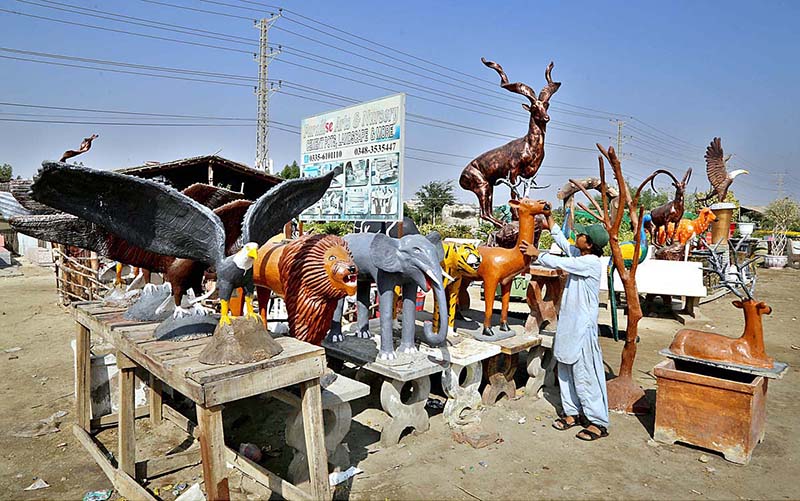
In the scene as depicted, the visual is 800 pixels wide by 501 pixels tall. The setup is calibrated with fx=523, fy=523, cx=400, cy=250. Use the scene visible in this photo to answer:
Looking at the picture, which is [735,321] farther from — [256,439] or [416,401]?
[256,439]

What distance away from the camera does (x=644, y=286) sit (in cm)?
918

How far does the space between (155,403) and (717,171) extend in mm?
14542

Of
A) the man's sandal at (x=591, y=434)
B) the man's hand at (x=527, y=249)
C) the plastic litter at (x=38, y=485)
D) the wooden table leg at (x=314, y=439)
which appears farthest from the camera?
the man's hand at (x=527, y=249)

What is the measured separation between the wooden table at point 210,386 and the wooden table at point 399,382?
1.07 metres

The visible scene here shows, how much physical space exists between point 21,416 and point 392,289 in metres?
3.43

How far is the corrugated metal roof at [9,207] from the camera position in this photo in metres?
3.05

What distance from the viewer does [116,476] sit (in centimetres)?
337

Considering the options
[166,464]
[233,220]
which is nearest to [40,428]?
[166,464]

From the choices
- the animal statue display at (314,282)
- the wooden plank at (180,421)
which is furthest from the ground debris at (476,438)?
the wooden plank at (180,421)

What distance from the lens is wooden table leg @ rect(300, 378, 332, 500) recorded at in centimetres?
285

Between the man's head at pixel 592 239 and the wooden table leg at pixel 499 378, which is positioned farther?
the wooden table leg at pixel 499 378

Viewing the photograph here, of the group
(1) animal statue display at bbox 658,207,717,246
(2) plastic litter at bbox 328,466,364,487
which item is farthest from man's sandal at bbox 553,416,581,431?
(1) animal statue display at bbox 658,207,717,246

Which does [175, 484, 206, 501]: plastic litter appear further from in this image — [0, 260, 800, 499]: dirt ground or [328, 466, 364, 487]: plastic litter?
[328, 466, 364, 487]: plastic litter

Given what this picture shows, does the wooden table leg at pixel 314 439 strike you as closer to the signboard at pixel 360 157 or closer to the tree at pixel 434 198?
the signboard at pixel 360 157
